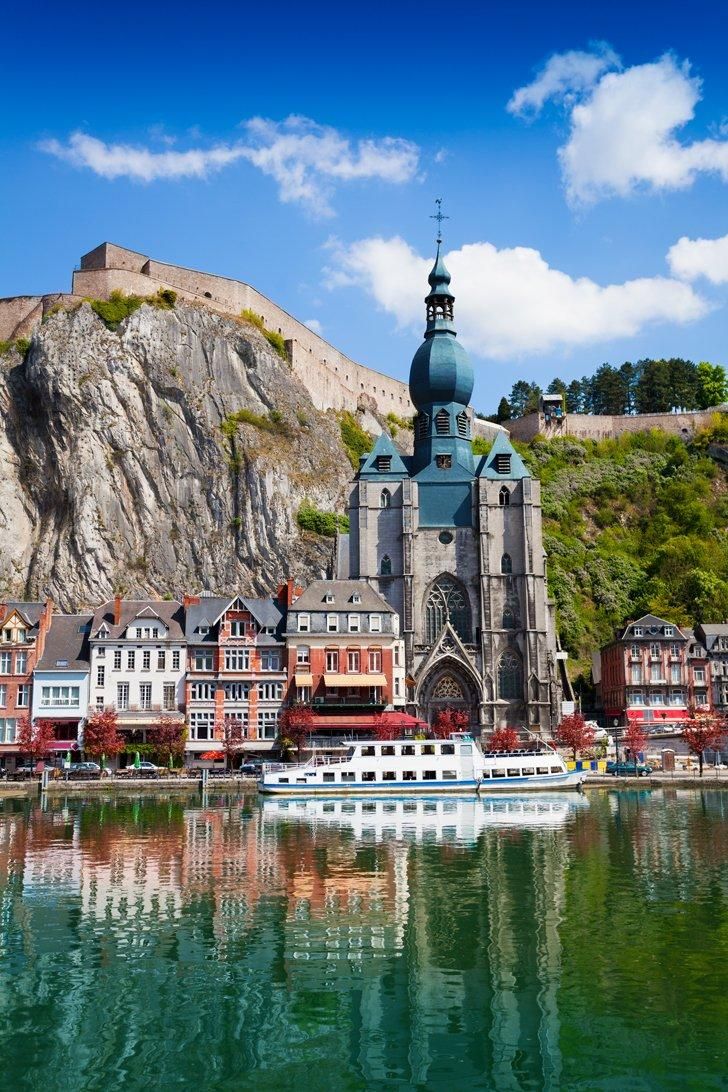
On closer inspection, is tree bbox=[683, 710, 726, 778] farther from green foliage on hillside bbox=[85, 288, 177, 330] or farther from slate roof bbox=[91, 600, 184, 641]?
green foliage on hillside bbox=[85, 288, 177, 330]

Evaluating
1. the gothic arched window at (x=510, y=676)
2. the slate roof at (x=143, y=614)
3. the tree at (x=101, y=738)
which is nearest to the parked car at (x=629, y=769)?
the gothic arched window at (x=510, y=676)

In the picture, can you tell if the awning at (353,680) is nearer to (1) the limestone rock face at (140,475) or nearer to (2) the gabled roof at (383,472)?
(2) the gabled roof at (383,472)

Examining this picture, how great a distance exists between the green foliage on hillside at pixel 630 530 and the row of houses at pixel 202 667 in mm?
29324

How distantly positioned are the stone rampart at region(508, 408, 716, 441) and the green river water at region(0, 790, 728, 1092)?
92.1 metres

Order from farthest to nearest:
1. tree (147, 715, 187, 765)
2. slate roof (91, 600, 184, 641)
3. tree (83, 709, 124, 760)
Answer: slate roof (91, 600, 184, 641)
tree (147, 715, 187, 765)
tree (83, 709, 124, 760)

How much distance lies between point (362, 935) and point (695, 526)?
3565 inches

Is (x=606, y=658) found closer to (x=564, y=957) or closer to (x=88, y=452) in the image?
A: (x=88, y=452)

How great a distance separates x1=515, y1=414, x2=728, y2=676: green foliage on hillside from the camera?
308 ft

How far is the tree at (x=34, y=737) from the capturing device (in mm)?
61938

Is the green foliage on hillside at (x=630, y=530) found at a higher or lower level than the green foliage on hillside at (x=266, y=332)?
lower

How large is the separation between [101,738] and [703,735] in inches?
1438

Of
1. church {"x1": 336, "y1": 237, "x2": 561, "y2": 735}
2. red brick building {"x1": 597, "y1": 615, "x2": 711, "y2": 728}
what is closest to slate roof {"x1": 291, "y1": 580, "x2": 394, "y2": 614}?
church {"x1": 336, "y1": 237, "x2": 561, "y2": 735}

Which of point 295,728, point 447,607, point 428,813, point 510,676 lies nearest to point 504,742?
point 510,676

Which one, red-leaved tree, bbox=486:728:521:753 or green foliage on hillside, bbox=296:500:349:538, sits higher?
green foliage on hillside, bbox=296:500:349:538
